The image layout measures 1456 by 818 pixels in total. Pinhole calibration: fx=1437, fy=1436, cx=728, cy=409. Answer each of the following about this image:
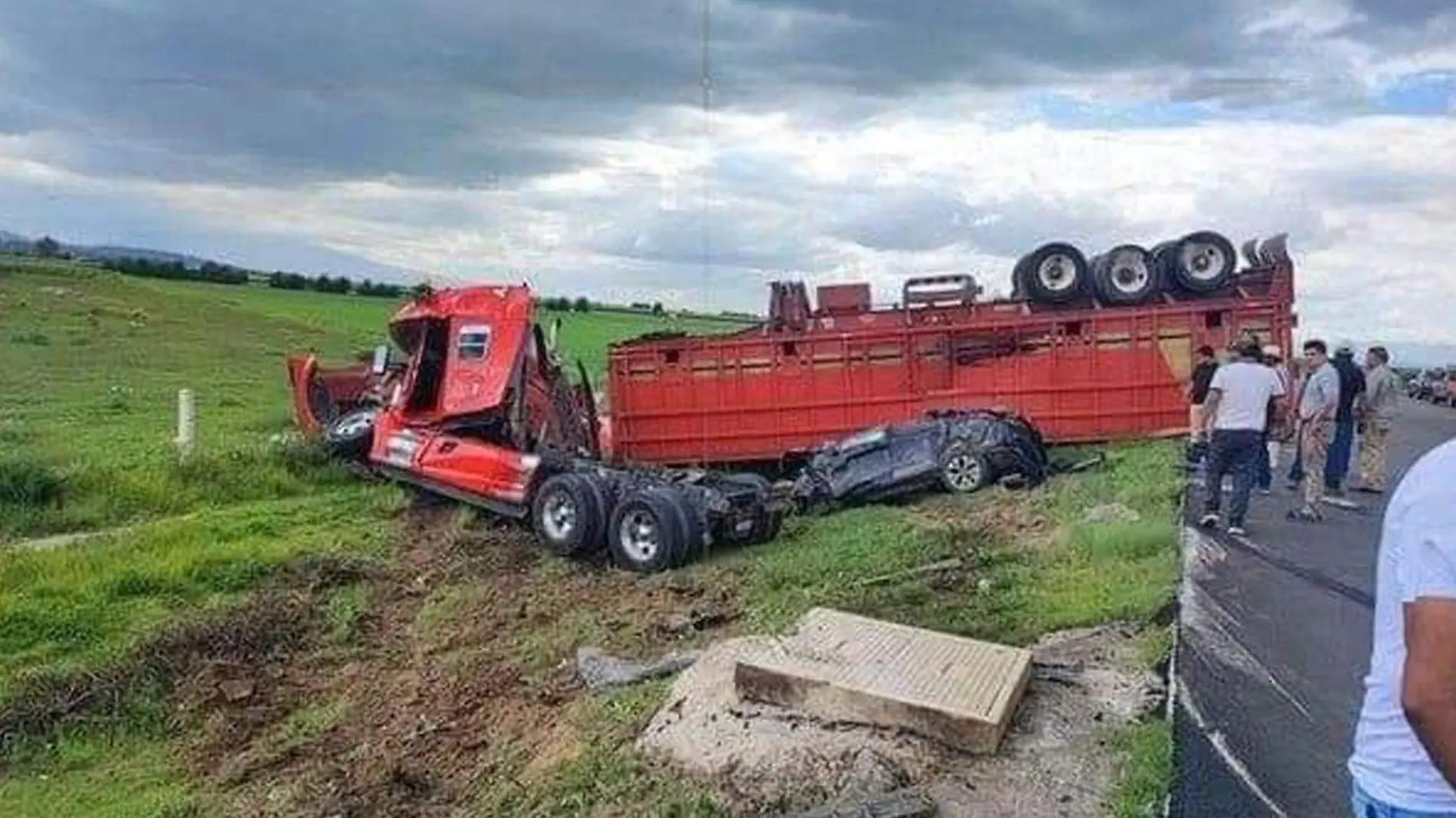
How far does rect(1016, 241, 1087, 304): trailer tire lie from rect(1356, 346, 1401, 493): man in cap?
11.1 ft

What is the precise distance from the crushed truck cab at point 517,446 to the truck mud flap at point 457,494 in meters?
0.02

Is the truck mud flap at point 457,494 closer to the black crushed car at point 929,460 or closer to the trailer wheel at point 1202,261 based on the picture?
the black crushed car at point 929,460

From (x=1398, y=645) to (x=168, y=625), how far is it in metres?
10.1

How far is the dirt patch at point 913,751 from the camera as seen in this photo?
5.27 m

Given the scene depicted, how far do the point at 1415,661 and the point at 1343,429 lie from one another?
1370cm

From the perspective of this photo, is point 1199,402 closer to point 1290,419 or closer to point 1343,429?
point 1343,429

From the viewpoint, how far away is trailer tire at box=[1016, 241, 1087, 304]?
17.2 metres

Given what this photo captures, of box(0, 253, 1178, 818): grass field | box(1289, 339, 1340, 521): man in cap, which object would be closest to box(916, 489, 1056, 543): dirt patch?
box(0, 253, 1178, 818): grass field

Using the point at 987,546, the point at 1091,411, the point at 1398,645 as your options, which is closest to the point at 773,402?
the point at 1091,411

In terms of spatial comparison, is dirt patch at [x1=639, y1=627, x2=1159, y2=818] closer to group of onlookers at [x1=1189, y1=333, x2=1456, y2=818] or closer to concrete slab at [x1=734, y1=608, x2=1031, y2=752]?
concrete slab at [x1=734, y1=608, x2=1031, y2=752]

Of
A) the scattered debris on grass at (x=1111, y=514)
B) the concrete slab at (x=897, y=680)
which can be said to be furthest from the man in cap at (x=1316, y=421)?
the concrete slab at (x=897, y=680)

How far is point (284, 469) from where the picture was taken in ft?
57.9

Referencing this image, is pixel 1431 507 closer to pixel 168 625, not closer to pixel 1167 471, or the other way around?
pixel 168 625

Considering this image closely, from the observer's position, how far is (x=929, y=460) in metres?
14.3
